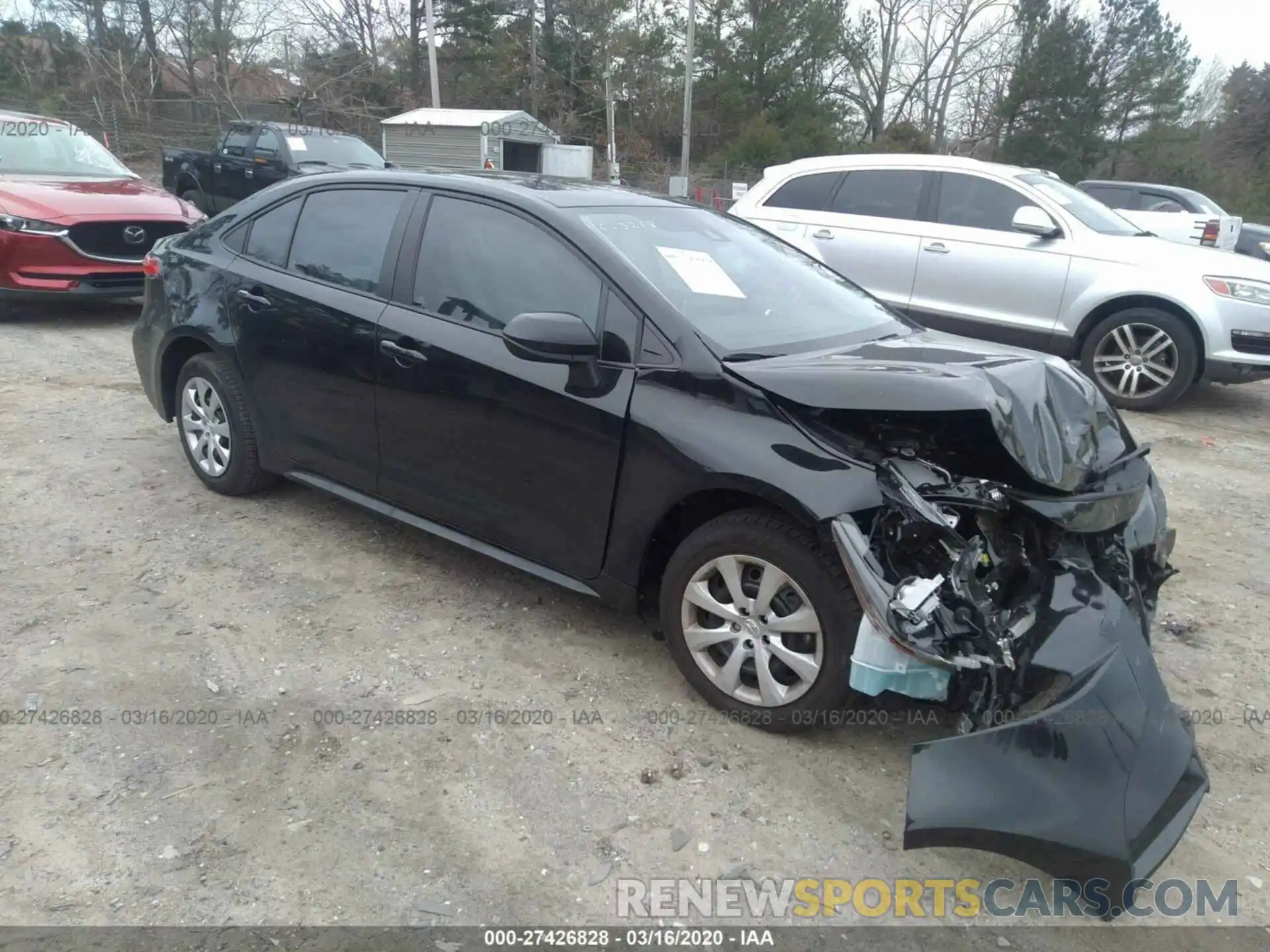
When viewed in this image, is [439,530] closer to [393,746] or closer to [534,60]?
[393,746]

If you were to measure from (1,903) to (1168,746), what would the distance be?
2880 millimetres

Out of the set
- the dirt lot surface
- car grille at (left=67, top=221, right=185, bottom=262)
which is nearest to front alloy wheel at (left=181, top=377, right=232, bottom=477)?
the dirt lot surface

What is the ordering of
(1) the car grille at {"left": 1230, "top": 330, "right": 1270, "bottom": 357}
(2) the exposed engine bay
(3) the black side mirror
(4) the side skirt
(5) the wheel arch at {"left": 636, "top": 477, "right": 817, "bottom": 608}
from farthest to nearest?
(1) the car grille at {"left": 1230, "top": 330, "right": 1270, "bottom": 357} → (4) the side skirt → (3) the black side mirror → (5) the wheel arch at {"left": 636, "top": 477, "right": 817, "bottom": 608} → (2) the exposed engine bay

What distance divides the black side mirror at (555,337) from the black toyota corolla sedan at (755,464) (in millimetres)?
10

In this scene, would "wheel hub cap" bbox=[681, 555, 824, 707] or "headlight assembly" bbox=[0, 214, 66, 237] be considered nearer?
"wheel hub cap" bbox=[681, 555, 824, 707]

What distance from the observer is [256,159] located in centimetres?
1356

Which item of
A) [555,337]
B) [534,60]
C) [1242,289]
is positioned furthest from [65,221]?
[534,60]

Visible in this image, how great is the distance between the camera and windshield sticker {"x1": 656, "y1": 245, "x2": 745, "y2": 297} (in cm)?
340

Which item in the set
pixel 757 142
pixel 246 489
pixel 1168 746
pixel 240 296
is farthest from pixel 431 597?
pixel 757 142

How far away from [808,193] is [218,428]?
5.65 metres

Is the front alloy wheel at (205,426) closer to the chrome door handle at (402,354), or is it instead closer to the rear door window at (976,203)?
the chrome door handle at (402,354)

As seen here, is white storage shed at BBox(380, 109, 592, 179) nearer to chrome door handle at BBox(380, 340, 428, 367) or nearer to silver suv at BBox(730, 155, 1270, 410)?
silver suv at BBox(730, 155, 1270, 410)

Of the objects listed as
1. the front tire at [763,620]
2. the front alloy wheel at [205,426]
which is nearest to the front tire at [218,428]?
the front alloy wheel at [205,426]

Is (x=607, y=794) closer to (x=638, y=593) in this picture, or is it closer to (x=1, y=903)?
(x=638, y=593)
